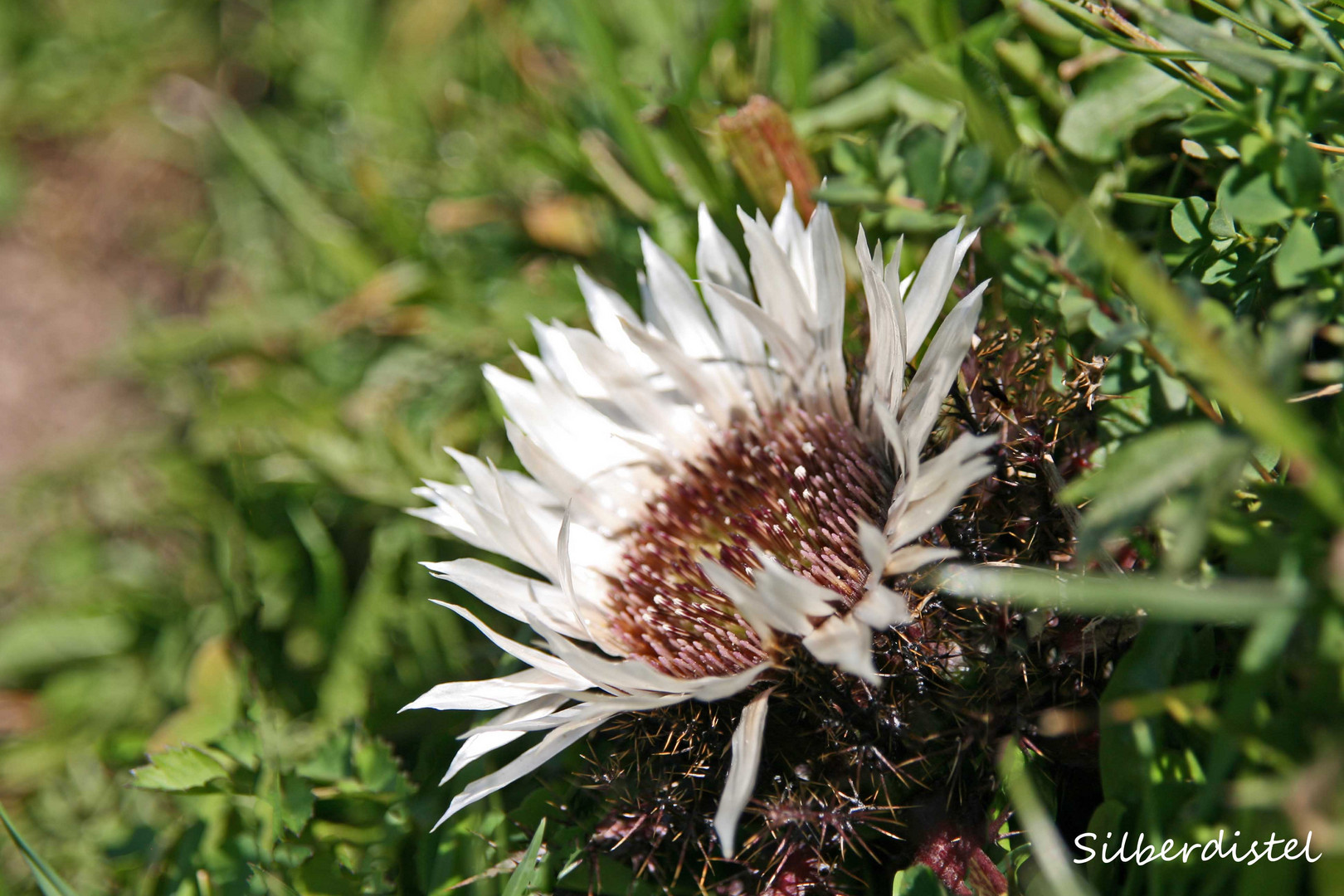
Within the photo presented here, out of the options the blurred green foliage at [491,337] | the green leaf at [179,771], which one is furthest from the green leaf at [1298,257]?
the green leaf at [179,771]

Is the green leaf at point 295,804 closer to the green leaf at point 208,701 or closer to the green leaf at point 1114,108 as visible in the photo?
the green leaf at point 208,701

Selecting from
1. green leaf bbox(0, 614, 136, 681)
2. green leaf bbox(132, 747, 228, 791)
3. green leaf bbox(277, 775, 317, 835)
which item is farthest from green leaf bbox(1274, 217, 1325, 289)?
green leaf bbox(0, 614, 136, 681)

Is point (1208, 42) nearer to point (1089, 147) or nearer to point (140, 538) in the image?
point (1089, 147)

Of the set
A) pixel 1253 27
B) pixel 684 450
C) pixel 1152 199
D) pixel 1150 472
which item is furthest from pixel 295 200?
pixel 1150 472

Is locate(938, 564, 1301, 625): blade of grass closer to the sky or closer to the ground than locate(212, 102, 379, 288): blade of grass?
closer to the ground

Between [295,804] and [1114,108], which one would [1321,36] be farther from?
[295,804]

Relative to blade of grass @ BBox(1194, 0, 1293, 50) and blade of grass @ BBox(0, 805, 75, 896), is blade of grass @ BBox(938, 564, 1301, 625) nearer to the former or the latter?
blade of grass @ BBox(1194, 0, 1293, 50)

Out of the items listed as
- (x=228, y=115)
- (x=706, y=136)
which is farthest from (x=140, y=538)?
(x=706, y=136)
